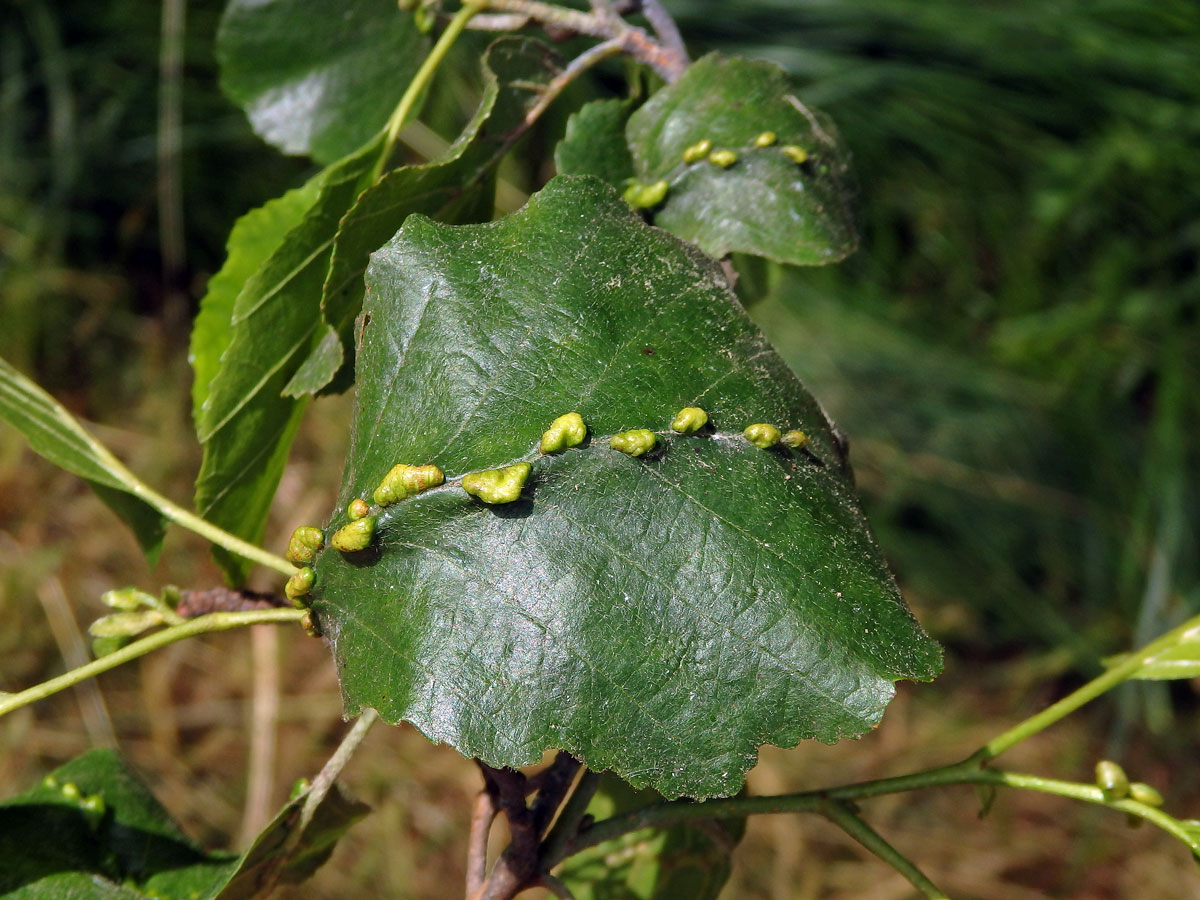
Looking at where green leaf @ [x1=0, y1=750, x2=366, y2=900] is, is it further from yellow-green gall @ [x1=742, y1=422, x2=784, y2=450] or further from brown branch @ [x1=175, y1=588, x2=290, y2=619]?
yellow-green gall @ [x1=742, y1=422, x2=784, y2=450]

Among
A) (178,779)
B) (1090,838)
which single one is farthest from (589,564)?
(1090,838)

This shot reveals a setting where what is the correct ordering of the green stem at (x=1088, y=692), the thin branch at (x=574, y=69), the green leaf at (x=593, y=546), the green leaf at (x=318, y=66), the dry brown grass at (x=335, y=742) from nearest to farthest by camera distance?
the green leaf at (x=593, y=546) → the green stem at (x=1088, y=692) → the thin branch at (x=574, y=69) → the green leaf at (x=318, y=66) → the dry brown grass at (x=335, y=742)

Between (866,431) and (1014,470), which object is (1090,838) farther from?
(866,431)

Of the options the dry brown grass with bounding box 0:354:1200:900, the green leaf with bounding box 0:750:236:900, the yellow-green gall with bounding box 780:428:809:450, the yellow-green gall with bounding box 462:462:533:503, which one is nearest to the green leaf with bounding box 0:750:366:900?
the green leaf with bounding box 0:750:236:900

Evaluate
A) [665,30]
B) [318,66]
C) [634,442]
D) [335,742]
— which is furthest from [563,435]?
[335,742]

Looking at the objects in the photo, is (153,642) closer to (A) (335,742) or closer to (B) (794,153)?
(B) (794,153)

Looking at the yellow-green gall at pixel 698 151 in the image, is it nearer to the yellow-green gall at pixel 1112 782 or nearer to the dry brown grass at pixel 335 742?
the yellow-green gall at pixel 1112 782

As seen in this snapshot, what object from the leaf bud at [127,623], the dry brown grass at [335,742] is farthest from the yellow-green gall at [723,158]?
the dry brown grass at [335,742]
